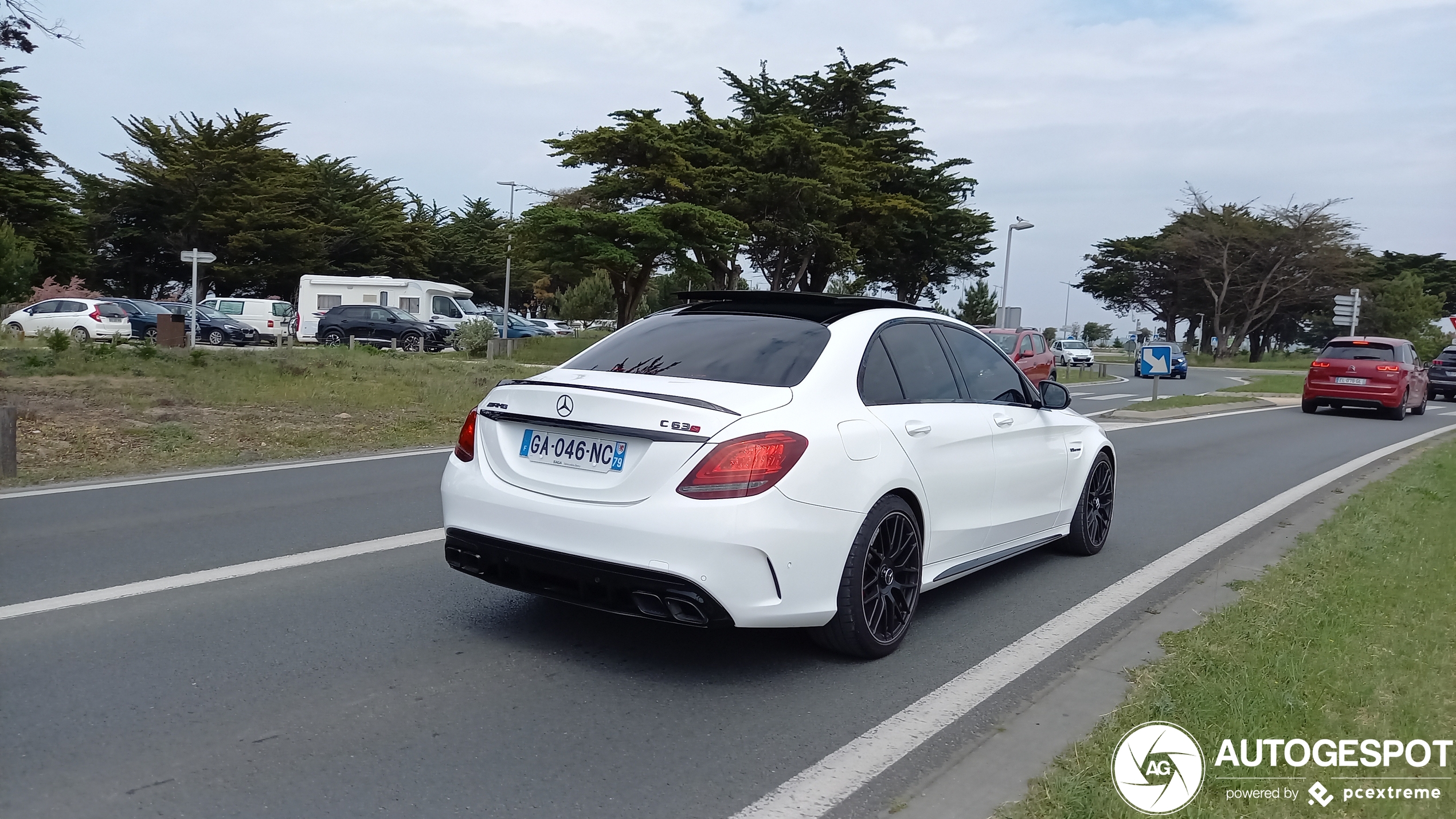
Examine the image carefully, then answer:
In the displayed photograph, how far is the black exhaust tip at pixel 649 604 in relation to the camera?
13.9 ft

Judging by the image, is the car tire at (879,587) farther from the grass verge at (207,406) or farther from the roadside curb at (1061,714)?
the grass verge at (207,406)

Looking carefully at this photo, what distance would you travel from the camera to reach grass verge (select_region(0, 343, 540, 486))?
420 inches

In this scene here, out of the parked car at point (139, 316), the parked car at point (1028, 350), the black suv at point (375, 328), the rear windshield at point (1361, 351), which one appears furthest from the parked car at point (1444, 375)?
the parked car at point (139, 316)

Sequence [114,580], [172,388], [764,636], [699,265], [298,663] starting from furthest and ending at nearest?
[699,265] → [172,388] → [114,580] → [764,636] → [298,663]

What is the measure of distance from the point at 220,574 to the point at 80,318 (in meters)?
33.5

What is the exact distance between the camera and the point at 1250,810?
3334 millimetres

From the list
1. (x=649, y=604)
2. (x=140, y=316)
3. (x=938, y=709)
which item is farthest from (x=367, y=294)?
(x=938, y=709)

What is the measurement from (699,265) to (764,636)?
30615 mm

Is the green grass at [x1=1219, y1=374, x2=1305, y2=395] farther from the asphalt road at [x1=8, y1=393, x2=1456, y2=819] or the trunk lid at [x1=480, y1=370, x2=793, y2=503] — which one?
the trunk lid at [x1=480, y1=370, x2=793, y2=503]

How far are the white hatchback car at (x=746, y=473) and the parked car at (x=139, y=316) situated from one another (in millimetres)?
33245

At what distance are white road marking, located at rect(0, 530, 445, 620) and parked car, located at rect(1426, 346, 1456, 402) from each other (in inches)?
1322

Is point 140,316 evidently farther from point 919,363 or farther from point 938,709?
point 938,709

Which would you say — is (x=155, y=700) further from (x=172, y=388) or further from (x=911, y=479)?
(x=172, y=388)

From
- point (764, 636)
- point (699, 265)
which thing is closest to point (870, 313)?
point (764, 636)
